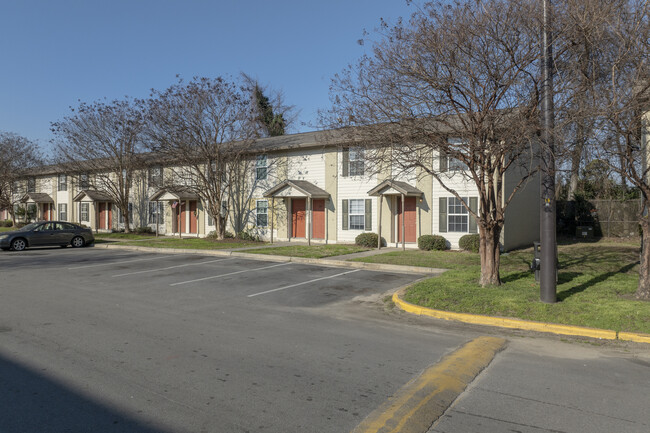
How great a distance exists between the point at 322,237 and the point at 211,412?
63.5 feet

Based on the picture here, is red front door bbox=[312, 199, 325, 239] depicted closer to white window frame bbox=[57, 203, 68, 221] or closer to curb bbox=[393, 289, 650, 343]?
curb bbox=[393, 289, 650, 343]

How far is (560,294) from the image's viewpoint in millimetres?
9172

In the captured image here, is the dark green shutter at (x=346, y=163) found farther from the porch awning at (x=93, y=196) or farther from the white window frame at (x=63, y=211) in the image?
the white window frame at (x=63, y=211)

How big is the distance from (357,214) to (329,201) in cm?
174

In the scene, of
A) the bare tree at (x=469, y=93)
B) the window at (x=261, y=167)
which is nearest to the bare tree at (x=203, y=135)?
the window at (x=261, y=167)

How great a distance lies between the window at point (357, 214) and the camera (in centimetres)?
2184

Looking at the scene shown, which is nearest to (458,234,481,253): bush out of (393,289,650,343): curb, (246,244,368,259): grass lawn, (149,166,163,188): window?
(246,244,368,259): grass lawn

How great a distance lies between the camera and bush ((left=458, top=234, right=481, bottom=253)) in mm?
17812

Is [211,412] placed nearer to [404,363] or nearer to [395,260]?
[404,363]

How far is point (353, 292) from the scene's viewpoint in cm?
1080

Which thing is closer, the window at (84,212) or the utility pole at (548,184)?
the utility pole at (548,184)

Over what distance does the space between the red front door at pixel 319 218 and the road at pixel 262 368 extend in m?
13.6

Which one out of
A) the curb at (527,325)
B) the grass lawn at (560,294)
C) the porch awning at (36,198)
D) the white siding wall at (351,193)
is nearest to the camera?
the curb at (527,325)

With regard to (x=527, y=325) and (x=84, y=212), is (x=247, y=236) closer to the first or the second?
(x=527, y=325)
